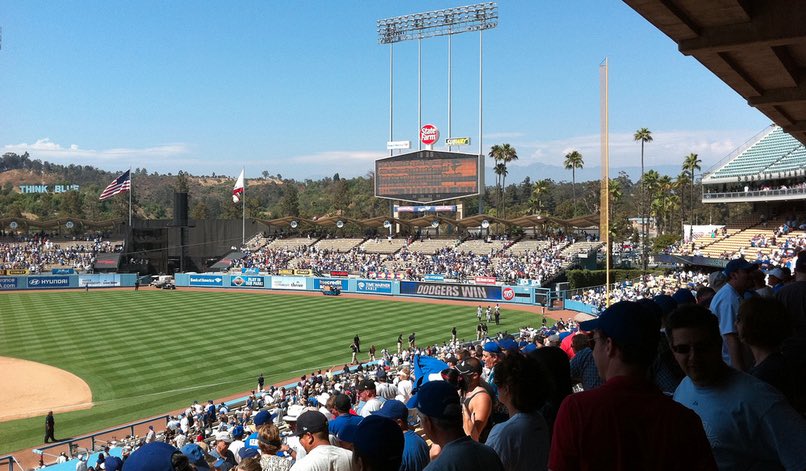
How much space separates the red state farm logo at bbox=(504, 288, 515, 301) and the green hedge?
19.5 ft

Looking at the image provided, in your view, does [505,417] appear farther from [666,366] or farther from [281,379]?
[281,379]

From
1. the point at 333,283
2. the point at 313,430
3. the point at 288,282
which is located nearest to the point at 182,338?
the point at 333,283

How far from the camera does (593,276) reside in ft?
167

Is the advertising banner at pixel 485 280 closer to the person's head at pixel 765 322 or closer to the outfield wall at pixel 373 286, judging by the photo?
the outfield wall at pixel 373 286

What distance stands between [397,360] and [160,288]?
4448 centimetres

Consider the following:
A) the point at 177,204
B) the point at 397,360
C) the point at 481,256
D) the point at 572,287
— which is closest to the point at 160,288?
the point at 177,204

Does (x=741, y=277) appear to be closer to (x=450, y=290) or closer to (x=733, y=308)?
(x=733, y=308)

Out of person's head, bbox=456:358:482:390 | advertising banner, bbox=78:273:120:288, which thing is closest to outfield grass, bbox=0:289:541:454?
advertising banner, bbox=78:273:120:288

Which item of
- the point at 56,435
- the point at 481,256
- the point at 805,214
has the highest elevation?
the point at 805,214

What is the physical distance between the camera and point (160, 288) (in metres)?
61.3

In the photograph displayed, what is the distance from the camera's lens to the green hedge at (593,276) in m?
50.0

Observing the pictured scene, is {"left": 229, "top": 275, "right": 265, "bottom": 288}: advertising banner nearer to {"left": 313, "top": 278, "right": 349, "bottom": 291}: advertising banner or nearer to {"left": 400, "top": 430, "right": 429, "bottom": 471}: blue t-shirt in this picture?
{"left": 313, "top": 278, "right": 349, "bottom": 291}: advertising banner

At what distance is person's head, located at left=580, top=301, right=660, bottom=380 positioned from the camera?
273cm

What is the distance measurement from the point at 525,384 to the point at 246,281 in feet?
193
